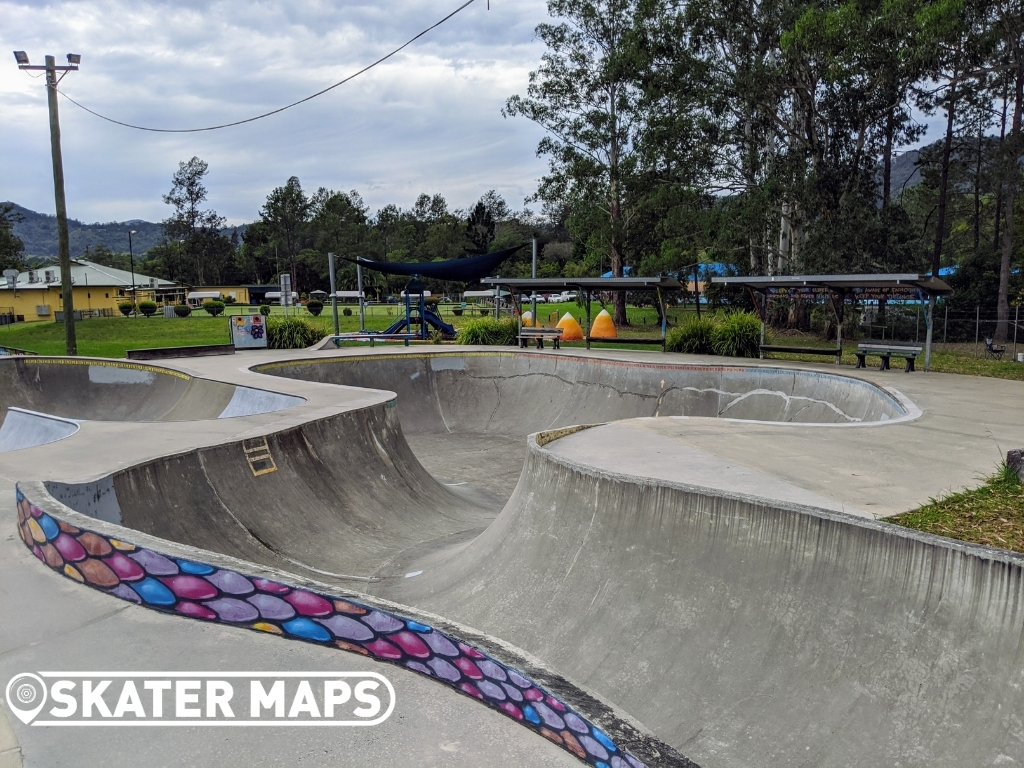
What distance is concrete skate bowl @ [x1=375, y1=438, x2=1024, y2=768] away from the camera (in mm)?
3305

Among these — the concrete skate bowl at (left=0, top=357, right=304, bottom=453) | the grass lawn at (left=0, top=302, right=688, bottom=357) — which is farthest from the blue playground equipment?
the concrete skate bowl at (left=0, top=357, right=304, bottom=453)

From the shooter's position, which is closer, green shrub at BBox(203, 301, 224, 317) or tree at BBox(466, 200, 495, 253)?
green shrub at BBox(203, 301, 224, 317)

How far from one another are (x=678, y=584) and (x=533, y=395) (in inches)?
490

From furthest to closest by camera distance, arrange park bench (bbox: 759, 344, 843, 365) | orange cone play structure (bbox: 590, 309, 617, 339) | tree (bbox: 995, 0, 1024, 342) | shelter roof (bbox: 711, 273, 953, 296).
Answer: orange cone play structure (bbox: 590, 309, 617, 339) → tree (bbox: 995, 0, 1024, 342) → park bench (bbox: 759, 344, 843, 365) → shelter roof (bbox: 711, 273, 953, 296)

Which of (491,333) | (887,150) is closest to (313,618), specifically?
(491,333)

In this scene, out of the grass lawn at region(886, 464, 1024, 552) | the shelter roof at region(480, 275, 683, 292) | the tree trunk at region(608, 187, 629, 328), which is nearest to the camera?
the grass lawn at region(886, 464, 1024, 552)

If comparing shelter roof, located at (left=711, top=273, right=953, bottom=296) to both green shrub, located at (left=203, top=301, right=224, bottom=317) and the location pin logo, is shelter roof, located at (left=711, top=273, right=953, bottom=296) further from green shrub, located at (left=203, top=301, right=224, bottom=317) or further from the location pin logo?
green shrub, located at (left=203, top=301, right=224, bottom=317)

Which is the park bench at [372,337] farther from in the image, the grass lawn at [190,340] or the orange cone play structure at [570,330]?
the orange cone play structure at [570,330]

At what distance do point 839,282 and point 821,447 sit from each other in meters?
9.00

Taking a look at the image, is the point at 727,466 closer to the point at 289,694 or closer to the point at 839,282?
the point at 289,694

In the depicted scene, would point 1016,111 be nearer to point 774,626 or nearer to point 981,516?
point 981,516

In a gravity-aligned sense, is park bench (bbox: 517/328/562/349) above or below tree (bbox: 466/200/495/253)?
below

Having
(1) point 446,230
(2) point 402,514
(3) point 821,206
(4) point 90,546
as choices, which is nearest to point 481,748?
(4) point 90,546

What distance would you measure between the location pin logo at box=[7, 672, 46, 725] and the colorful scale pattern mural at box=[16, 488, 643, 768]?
0.67 metres
